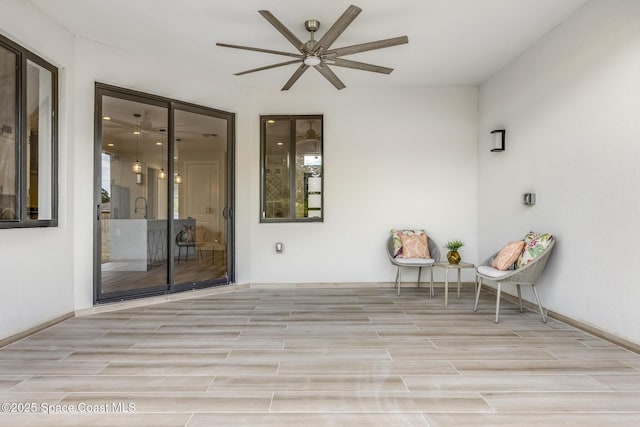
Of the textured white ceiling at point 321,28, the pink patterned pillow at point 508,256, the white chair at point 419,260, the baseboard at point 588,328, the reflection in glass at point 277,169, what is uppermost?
the textured white ceiling at point 321,28

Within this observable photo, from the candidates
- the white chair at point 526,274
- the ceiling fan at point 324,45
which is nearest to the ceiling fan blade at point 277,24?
the ceiling fan at point 324,45

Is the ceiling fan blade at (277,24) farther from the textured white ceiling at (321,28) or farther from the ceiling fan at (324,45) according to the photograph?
the textured white ceiling at (321,28)

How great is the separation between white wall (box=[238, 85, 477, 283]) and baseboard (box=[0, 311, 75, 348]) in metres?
2.72

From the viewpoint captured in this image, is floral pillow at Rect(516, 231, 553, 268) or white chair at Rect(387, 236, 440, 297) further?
white chair at Rect(387, 236, 440, 297)

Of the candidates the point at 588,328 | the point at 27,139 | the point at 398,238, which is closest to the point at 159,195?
the point at 27,139

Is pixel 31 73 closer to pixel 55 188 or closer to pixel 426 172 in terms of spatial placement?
pixel 55 188

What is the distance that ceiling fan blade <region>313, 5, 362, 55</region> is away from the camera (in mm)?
2579

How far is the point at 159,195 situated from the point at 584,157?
4391 millimetres

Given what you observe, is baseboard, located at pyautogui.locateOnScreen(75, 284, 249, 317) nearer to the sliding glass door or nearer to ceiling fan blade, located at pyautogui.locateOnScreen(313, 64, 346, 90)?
the sliding glass door

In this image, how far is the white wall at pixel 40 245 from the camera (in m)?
2.98

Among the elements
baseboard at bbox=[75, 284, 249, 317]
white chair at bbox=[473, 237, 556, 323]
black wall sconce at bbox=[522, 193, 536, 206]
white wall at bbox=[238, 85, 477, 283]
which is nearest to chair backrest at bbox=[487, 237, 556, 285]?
white chair at bbox=[473, 237, 556, 323]

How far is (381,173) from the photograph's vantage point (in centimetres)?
535

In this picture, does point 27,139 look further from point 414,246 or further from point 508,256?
point 508,256

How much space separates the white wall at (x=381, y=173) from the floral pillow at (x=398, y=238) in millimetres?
168
